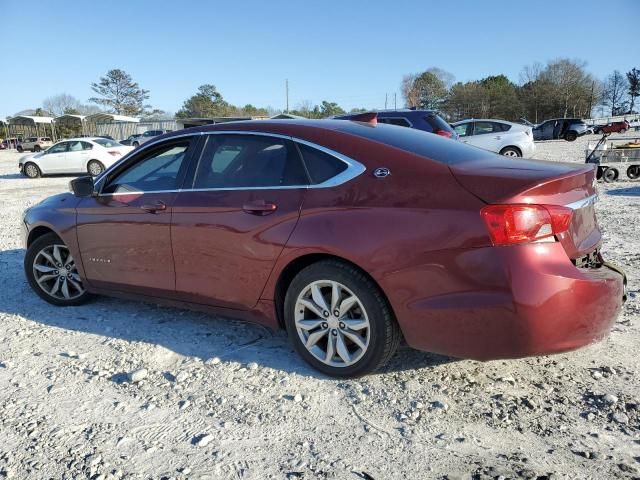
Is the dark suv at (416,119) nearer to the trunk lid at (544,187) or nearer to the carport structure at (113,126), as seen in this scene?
the trunk lid at (544,187)

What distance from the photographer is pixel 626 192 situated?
10.7 metres

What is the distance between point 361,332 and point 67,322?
2.64 metres

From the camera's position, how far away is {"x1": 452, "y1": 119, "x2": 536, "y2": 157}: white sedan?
1501 centimetres

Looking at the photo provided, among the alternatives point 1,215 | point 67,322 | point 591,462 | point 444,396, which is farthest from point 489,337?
point 1,215

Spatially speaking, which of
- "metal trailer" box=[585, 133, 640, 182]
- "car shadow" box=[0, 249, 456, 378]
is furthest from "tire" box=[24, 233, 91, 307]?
"metal trailer" box=[585, 133, 640, 182]

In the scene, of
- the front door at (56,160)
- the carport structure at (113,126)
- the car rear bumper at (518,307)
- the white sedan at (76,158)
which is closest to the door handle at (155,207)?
the car rear bumper at (518,307)

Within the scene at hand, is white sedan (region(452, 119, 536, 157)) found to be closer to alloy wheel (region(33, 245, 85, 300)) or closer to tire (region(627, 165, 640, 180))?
tire (region(627, 165, 640, 180))

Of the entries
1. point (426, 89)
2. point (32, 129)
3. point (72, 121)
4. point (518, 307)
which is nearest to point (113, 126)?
point (72, 121)

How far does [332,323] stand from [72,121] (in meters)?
67.7

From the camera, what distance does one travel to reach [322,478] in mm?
2338

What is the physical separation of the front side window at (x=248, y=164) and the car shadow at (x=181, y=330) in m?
1.13

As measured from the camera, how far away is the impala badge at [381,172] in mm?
3021

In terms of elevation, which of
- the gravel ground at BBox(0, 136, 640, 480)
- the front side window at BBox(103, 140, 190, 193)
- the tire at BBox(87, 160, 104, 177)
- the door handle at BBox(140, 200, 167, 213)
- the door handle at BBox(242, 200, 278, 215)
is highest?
the front side window at BBox(103, 140, 190, 193)

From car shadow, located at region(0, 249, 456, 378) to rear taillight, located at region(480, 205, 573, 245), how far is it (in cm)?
113
